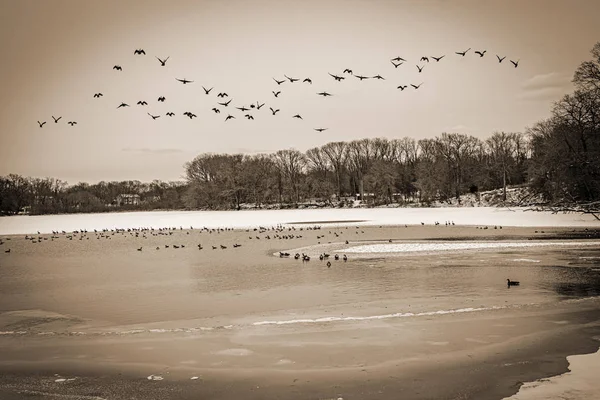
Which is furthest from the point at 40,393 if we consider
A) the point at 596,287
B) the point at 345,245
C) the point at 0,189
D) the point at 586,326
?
the point at 0,189

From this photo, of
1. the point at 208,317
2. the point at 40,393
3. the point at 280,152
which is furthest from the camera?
the point at 280,152

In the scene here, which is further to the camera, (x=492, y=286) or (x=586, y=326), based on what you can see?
(x=492, y=286)

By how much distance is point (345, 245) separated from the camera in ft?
96.6

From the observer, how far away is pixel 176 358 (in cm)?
949

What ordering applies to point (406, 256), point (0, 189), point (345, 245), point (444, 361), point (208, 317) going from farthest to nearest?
point (0, 189)
point (345, 245)
point (406, 256)
point (208, 317)
point (444, 361)

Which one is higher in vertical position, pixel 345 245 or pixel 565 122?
pixel 565 122

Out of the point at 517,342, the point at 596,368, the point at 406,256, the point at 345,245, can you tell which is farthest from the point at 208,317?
the point at 345,245

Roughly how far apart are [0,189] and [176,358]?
5036 inches

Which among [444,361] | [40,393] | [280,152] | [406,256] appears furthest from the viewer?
[280,152]

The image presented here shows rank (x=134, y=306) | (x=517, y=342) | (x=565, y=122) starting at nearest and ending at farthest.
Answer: (x=517, y=342) → (x=134, y=306) → (x=565, y=122)

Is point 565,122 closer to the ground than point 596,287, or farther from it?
farther from it

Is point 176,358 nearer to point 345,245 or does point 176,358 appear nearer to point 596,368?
point 596,368

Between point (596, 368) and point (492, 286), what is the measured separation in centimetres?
763

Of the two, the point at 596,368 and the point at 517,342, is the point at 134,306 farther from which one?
the point at 596,368
